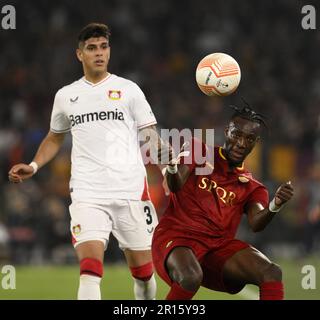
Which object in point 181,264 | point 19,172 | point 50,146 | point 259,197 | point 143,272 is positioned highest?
point 50,146

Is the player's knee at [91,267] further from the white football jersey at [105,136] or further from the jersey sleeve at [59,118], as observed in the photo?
the jersey sleeve at [59,118]

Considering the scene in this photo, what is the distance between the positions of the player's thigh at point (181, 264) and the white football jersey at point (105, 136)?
89 cm

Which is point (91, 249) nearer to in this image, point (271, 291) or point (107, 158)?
point (107, 158)

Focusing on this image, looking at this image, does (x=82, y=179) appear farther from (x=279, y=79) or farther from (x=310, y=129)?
(x=279, y=79)

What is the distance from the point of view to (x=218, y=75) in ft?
26.6

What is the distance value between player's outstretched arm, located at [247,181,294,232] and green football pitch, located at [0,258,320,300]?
124 inches

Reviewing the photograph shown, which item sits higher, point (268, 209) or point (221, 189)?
point (221, 189)

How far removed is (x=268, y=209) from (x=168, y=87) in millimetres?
12964

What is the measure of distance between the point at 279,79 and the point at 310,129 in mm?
2840

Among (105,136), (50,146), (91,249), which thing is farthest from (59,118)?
(91,249)

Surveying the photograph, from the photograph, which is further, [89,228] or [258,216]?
[89,228]

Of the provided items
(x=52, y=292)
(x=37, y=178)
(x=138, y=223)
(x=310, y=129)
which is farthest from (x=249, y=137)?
(x=310, y=129)

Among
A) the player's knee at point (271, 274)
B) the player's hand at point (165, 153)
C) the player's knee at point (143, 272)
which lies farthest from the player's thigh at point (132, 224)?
the player's knee at point (271, 274)

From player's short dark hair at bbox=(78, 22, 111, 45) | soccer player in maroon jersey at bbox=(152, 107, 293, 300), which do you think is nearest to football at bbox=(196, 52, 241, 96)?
soccer player in maroon jersey at bbox=(152, 107, 293, 300)
